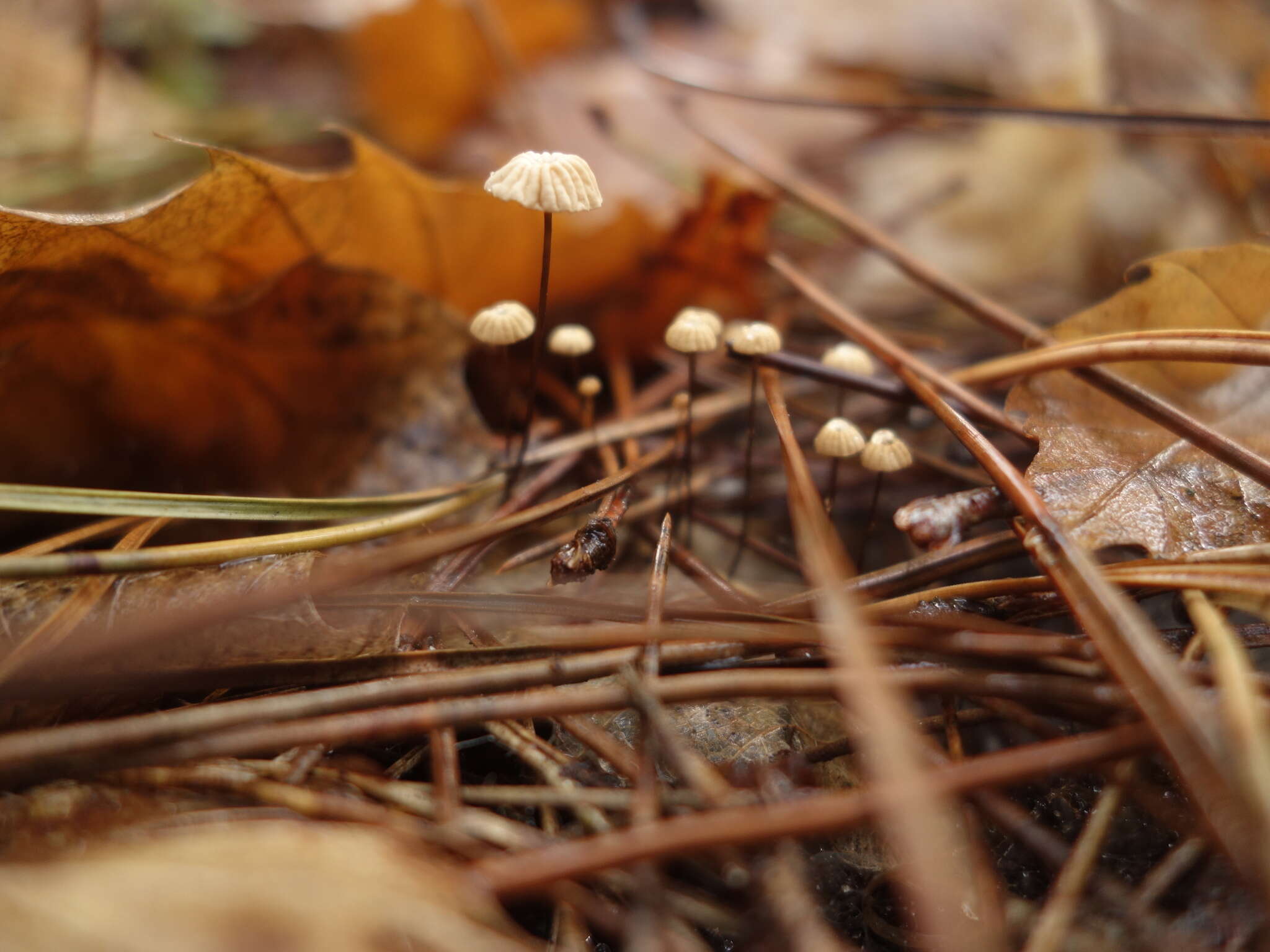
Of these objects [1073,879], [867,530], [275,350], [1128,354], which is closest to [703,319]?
[867,530]

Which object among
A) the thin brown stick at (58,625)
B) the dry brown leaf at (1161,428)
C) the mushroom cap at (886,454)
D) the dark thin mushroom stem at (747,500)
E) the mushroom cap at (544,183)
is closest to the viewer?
the thin brown stick at (58,625)

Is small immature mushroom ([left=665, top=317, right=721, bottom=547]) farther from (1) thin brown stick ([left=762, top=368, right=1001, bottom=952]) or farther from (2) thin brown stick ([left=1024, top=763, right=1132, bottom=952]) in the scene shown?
(2) thin brown stick ([left=1024, top=763, right=1132, bottom=952])

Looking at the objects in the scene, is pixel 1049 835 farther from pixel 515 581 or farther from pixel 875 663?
pixel 515 581

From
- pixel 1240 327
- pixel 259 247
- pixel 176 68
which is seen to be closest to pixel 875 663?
pixel 1240 327

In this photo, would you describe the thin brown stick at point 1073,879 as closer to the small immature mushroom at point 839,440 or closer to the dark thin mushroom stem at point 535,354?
the small immature mushroom at point 839,440

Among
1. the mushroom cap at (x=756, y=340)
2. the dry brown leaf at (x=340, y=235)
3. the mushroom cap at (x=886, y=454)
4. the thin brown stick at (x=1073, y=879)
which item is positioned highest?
the dry brown leaf at (x=340, y=235)

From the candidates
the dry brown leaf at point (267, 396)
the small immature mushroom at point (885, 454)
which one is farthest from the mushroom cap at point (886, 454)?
the dry brown leaf at point (267, 396)
